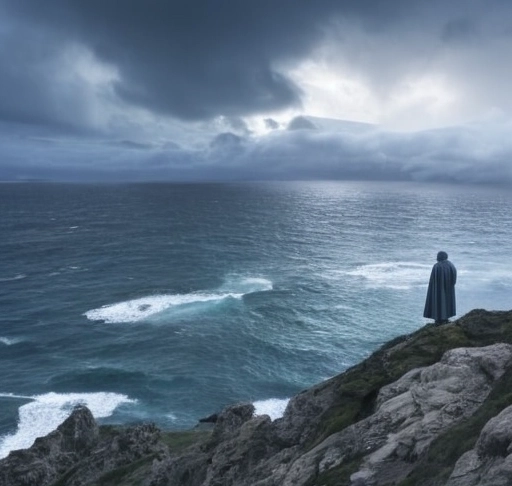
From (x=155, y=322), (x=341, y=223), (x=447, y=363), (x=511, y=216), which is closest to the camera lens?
(x=447, y=363)

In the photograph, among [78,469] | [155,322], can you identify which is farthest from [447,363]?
[155,322]

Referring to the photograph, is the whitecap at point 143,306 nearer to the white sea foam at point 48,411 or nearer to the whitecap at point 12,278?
the white sea foam at point 48,411

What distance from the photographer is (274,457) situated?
1791cm

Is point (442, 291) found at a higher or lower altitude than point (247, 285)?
higher

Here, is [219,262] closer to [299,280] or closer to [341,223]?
[299,280]

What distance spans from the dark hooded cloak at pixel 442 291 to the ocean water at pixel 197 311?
25579mm

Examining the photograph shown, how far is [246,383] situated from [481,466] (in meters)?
43.0

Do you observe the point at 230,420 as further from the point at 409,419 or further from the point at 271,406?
the point at 271,406

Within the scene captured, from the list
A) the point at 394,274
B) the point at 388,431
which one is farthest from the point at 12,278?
the point at 388,431

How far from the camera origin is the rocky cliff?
36.7ft

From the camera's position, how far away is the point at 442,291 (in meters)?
24.0

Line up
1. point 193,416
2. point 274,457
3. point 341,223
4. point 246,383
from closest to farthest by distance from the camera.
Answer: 1. point 274,457
2. point 193,416
3. point 246,383
4. point 341,223

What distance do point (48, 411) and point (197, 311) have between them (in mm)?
27237

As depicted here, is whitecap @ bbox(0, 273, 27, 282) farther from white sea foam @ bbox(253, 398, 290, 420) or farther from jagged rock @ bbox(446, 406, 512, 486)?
jagged rock @ bbox(446, 406, 512, 486)
